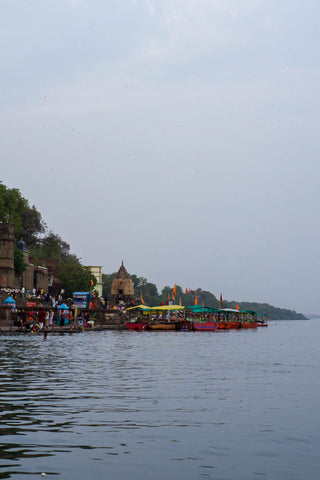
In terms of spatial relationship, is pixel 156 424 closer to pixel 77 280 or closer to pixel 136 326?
pixel 136 326

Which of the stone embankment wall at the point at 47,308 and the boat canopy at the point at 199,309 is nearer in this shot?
the stone embankment wall at the point at 47,308

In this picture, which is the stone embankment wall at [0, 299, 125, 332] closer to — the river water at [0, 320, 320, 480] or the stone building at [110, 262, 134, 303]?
the river water at [0, 320, 320, 480]

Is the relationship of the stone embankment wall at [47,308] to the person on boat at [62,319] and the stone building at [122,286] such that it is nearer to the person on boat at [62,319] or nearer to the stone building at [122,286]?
the person on boat at [62,319]

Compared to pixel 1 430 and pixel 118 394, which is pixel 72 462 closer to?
pixel 1 430

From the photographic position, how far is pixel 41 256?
150 m

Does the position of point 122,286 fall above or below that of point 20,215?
below

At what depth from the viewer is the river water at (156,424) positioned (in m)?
10.2

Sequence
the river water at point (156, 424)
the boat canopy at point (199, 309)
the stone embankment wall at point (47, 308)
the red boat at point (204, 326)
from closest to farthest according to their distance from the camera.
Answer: the river water at point (156, 424) → the stone embankment wall at point (47, 308) → the red boat at point (204, 326) → the boat canopy at point (199, 309)

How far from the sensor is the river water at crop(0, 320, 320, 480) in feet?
33.4

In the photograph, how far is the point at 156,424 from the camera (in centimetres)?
1380

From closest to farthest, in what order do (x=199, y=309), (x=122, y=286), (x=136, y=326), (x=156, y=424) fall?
(x=156, y=424), (x=136, y=326), (x=199, y=309), (x=122, y=286)

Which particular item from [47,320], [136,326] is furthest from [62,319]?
[136,326]

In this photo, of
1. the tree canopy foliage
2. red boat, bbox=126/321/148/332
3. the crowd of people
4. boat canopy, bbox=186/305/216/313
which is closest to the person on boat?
the crowd of people

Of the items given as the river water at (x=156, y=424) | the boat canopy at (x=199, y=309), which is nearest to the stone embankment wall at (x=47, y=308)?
the boat canopy at (x=199, y=309)
